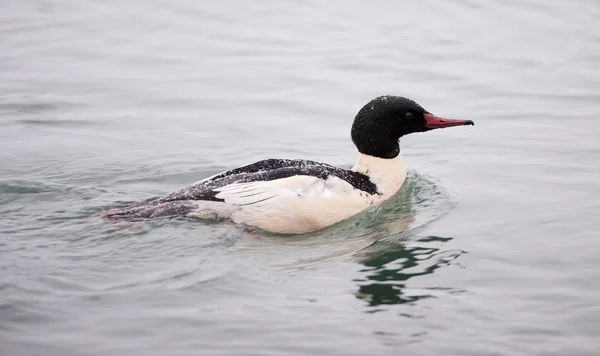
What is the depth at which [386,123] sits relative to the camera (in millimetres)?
9883

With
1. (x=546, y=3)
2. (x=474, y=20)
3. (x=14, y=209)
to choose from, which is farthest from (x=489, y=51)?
(x=14, y=209)

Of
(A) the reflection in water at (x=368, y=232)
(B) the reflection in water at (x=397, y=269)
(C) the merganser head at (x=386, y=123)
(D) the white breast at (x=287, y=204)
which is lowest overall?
(B) the reflection in water at (x=397, y=269)

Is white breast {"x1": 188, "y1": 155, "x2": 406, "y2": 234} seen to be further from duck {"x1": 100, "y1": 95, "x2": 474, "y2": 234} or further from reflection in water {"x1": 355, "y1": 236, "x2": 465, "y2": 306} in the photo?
reflection in water {"x1": 355, "y1": 236, "x2": 465, "y2": 306}

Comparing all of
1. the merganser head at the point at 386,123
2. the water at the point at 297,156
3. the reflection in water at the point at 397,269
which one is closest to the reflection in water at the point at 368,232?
the water at the point at 297,156

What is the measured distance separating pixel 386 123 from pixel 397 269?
2.24 m

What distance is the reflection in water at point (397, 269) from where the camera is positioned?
297 inches

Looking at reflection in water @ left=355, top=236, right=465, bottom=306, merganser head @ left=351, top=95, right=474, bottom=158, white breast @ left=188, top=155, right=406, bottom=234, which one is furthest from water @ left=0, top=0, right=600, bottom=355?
merganser head @ left=351, top=95, right=474, bottom=158

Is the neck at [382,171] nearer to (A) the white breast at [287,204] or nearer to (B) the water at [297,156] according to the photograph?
(B) the water at [297,156]

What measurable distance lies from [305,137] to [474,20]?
5.83 meters

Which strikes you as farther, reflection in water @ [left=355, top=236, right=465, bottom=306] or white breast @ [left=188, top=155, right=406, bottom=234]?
white breast @ [left=188, top=155, right=406, bottom=234]

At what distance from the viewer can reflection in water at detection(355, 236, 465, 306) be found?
24.7 feet

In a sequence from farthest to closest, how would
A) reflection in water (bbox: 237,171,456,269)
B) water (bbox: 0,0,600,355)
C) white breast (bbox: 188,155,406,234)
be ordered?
white breast (bbox: 188,155,406,234), reflection in water (bbox: 237,171,456,269), water (bbox: 0,0,600,355)

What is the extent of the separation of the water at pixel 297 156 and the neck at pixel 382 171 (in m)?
0.21

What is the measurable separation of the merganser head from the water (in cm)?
63
